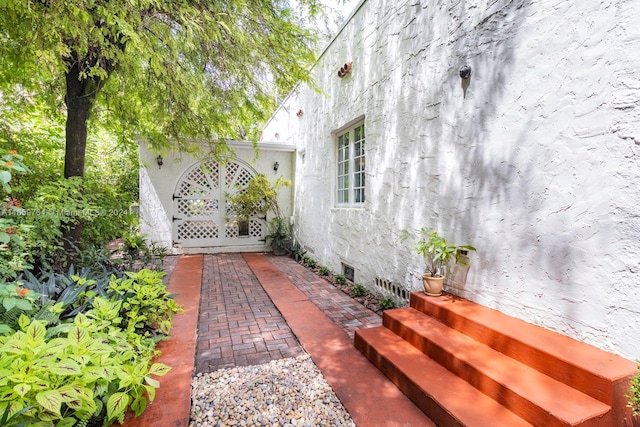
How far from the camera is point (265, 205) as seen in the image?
819 cm

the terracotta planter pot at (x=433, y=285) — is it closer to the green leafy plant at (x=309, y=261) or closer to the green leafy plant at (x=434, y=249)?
the green leafy plant at (x=434, y=249)

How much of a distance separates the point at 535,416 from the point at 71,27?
402 cm

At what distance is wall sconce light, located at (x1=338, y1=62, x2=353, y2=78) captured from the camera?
484cm

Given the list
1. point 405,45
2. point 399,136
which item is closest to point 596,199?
point 399,136

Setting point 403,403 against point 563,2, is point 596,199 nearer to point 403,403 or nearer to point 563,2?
point 563,2

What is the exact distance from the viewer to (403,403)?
2014 millimetres

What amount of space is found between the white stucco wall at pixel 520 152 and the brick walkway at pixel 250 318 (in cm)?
77

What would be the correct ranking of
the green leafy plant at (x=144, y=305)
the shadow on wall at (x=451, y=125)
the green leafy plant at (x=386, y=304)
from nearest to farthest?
the shadow on wall at (x=451, y=125)
the green leafy plant at (x=144, y=305)
the green leafy plant at (x=386, y=304)

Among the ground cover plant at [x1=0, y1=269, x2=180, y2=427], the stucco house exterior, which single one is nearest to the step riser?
the stucco house exterior

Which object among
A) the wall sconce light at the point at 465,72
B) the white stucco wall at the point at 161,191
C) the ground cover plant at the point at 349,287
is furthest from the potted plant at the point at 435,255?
the white stucco wall at the point at 161,191

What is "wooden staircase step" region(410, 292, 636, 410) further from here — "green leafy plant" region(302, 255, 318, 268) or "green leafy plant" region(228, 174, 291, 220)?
"green leafy plant" region(228, 174, 291, 220)

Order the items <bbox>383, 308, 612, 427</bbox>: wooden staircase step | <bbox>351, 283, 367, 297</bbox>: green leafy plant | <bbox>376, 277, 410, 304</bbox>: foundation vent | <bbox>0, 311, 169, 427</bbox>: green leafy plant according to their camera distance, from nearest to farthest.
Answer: <bbox>0, 311, 169, 427</bbox>: green leafy plant → <bbox>383, 308, 612, 427</bbox>: wooden staircase step → <bbox>376, 277, 410, 304</bbox>: foundation vent → <bbox>351, 283, 367, 297</bbox>: green leafy plant

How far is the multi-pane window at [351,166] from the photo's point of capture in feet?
15.8

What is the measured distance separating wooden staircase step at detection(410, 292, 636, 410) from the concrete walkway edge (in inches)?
28.8
